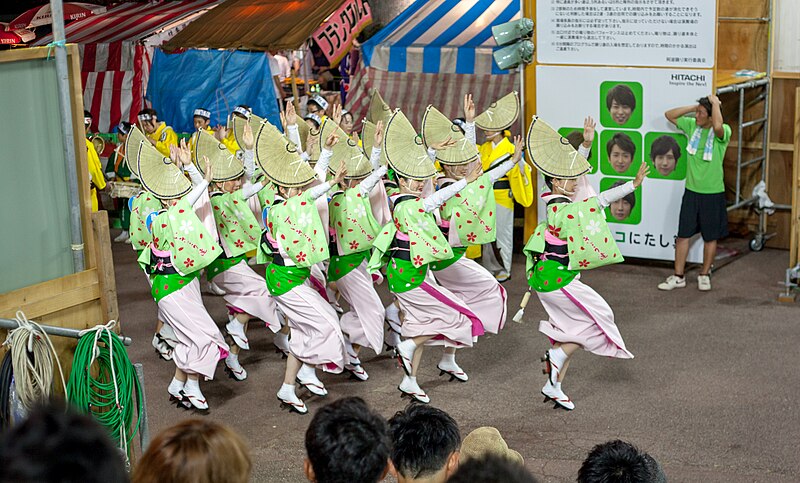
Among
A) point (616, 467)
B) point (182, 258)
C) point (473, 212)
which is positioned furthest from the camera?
point (473, 212)

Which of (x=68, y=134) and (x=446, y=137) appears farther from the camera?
(x=446, y=137)

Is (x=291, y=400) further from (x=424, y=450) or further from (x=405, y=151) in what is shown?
(x=424, y=450)

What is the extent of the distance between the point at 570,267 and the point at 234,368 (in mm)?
2405

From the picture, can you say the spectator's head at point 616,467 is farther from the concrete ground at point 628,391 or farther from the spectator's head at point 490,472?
the concrete ground at point 628,391

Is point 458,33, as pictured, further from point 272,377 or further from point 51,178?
point 51,178

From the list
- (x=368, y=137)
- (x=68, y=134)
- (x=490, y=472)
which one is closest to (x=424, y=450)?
(x=490, y=472)

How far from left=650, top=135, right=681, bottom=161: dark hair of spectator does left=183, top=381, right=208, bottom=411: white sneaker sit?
4.71 m

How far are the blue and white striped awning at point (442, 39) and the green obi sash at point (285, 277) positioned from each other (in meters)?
4.38

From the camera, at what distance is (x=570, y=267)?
6.31 meters

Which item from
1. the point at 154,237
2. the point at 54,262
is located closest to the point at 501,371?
the point at 154,237

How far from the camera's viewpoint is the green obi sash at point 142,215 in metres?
7.17

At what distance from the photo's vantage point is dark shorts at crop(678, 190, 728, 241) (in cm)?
862

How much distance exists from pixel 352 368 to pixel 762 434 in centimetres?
265

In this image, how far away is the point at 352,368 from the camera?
6.96 metres
